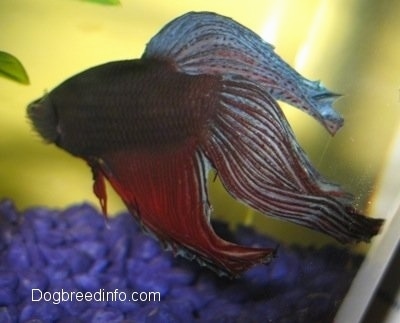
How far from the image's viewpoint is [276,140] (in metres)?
0.45

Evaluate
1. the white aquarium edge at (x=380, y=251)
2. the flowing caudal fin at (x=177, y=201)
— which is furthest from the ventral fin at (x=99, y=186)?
the white aquarium edge at (x=380, y=251)

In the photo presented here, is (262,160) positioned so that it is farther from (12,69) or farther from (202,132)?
(12,69)

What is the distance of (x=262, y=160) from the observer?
0.45m

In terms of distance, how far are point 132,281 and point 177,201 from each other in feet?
0.29

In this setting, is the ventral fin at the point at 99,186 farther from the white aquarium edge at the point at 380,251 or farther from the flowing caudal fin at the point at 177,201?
the white aquarium edge at the point at 380,251

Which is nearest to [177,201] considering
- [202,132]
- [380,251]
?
[202,132]

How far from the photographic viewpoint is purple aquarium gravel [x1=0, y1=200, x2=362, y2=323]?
49cm

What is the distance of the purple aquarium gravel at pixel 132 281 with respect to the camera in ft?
1.61

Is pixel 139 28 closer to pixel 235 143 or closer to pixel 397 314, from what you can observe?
pixel 235 143

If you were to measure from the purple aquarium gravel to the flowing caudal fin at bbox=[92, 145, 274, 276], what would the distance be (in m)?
0.01

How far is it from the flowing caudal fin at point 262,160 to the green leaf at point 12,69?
0.14 meters

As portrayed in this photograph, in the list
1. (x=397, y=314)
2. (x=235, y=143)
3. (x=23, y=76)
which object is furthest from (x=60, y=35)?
(x=397, y=314)

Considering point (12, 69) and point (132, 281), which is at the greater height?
point (12, 69)

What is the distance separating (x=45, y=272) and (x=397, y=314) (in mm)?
388
